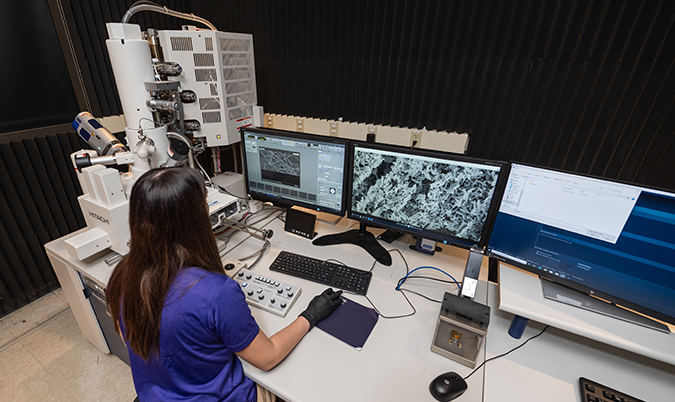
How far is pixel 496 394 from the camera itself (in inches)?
32.8

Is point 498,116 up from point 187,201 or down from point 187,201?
up

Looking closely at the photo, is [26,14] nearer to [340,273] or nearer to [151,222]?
[151,222]

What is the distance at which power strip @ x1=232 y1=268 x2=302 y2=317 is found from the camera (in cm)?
107

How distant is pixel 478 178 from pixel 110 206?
1.42 meters

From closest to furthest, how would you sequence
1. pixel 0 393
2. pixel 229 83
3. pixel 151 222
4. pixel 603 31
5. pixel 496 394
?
pixel 151 222 → pixel 496 394 → pixel 0 393 → pixel 603 31 → pixel 229 83

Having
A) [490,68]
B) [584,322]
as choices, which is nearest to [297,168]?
[584,322]

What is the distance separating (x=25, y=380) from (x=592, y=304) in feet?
8.98

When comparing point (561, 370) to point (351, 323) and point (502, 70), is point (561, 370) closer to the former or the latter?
point (351, 323)

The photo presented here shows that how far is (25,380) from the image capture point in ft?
5.27

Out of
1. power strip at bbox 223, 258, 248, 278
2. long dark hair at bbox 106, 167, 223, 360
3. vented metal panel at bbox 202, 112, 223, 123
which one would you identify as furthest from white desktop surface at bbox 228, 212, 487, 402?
vented metal panel at bbox 202, 112, 223, 123

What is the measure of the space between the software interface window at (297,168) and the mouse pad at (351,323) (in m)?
0.47

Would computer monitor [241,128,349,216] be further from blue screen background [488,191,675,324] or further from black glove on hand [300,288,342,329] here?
blue screen background [488,191,675,324]

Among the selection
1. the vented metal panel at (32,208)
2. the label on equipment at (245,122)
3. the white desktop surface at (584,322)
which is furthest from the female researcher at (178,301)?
the vented metal panel at (32,208)

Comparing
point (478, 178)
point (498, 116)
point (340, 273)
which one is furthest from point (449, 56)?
point (340, 273)
